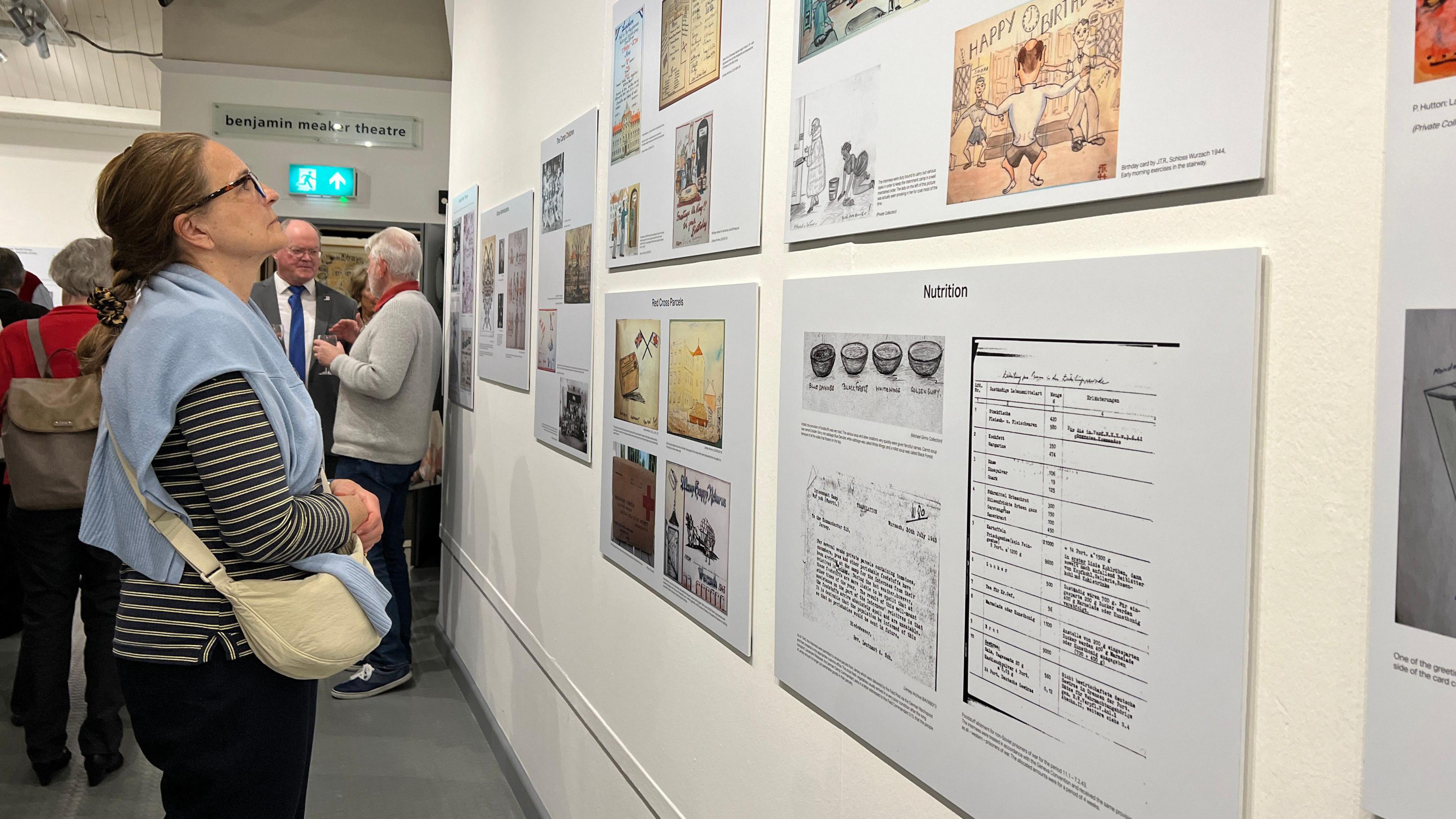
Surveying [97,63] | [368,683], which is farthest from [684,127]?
[97,63]

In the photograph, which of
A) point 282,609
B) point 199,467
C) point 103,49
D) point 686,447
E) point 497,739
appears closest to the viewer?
point 199,467

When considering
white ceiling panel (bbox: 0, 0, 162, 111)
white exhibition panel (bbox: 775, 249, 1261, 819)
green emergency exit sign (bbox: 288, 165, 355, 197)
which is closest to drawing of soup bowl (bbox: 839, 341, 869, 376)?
white exhibition panel (bbox: 775, 249, 1261, 819)

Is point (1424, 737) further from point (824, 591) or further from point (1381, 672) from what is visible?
point (824, 591)

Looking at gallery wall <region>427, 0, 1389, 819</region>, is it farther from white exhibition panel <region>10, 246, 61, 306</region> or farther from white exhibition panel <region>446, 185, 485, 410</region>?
white exhibition panel <region>10, 246, 61, 306</region>

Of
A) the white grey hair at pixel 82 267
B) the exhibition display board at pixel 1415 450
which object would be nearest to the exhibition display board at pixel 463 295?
the white grey hair at pixel 82 267

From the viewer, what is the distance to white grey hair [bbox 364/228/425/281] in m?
4.01

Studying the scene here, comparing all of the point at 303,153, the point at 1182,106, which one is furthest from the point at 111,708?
the point at 303,153

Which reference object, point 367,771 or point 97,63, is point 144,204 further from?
point 97,63

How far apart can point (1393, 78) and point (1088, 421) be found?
0.37 metres

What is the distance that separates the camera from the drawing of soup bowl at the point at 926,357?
1111mm

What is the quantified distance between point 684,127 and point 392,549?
2.96 meters

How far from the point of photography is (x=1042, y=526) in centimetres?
96

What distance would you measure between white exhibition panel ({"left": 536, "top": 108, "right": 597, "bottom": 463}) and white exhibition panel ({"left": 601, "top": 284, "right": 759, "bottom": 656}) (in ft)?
0.66

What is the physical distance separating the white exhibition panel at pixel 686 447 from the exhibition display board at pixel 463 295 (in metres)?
1.96
